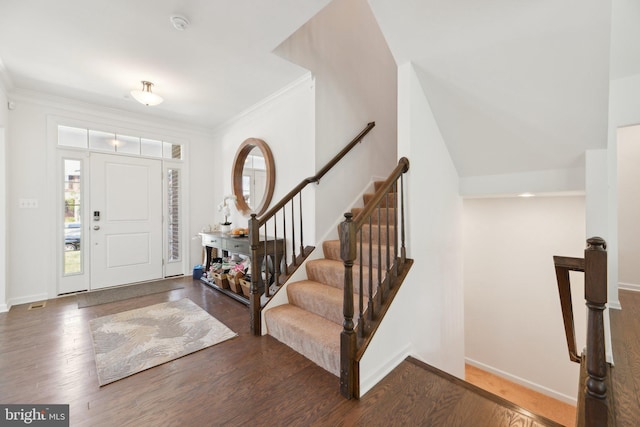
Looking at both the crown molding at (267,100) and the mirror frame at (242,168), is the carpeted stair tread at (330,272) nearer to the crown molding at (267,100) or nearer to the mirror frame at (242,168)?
the mirror frame at (242,168)

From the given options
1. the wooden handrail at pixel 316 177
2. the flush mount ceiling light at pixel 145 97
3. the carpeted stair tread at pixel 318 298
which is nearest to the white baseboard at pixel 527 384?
the carpeted stair tread at pixel 318 298

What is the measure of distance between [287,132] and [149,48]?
1.57 metres

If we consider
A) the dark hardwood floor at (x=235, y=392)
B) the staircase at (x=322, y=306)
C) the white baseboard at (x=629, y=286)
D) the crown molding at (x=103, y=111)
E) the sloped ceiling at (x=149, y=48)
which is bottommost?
the dark hardwood floor at (x=235, y=392)

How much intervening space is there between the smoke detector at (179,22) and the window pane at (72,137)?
9.06 feet

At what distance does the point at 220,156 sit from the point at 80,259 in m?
A: 2.56

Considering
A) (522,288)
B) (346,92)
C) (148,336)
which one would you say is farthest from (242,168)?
(522,288)

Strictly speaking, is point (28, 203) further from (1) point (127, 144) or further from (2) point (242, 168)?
(2) point (242, 168)

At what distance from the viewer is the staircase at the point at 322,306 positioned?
6.43 feet

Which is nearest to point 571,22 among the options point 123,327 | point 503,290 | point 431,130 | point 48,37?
point 431,130

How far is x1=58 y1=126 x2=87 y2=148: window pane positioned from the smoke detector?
2.76 metres

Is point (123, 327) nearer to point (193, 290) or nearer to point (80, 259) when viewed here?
point (193, 290)

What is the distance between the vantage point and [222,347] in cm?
228

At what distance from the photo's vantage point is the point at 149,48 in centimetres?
252

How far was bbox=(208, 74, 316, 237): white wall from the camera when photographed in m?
3.05
